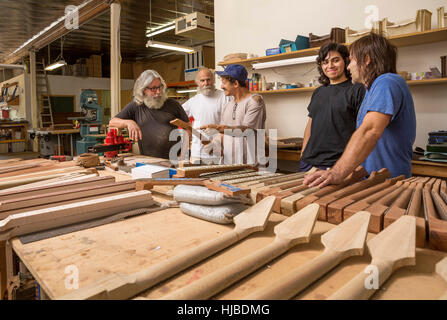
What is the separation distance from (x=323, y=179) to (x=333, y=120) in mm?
1068

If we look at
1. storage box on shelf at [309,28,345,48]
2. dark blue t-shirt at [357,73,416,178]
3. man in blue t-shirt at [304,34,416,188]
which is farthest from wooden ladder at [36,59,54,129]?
dark blue t-shirt at [357,73,416,178]

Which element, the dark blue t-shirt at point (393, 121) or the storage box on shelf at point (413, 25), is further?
the storage box on shelf at point (413, 25)

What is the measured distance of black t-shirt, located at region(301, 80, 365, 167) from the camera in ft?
7.39

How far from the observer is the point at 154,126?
10.5 feet

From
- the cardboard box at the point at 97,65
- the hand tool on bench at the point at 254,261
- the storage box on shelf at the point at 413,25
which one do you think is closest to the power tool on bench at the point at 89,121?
the storage box on shelf at the point at 413,25

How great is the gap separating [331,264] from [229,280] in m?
0.24

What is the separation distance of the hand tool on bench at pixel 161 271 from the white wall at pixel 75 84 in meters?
12.8

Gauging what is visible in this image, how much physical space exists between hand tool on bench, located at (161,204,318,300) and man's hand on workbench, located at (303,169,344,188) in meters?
0.35

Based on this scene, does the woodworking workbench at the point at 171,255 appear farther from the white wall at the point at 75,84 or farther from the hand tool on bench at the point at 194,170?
the white wall at the point at 75,84

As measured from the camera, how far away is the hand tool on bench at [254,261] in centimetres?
63

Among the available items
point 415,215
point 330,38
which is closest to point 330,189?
point 415,215

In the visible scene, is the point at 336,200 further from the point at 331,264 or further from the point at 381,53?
the point at 381,53

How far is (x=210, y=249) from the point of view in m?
0.83
